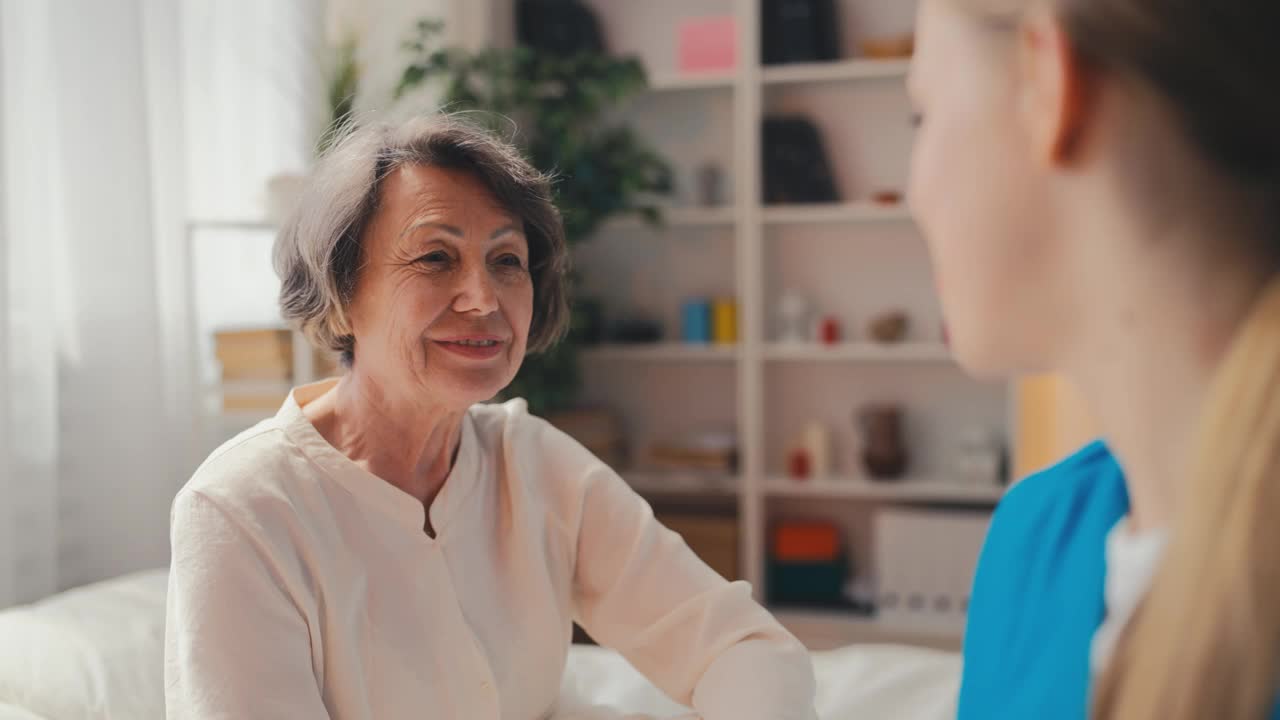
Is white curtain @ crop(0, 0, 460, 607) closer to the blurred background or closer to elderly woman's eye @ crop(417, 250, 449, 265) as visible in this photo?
the blurred background

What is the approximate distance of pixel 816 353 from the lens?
3.61 metres

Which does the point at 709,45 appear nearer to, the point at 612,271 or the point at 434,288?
the point at 612,271

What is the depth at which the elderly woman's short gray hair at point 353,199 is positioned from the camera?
121cm

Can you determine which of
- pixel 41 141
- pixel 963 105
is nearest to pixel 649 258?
pixel 41 141

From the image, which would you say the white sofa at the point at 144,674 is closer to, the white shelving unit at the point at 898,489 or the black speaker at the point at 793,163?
Answer: the white shelving unit at the point at 898,489

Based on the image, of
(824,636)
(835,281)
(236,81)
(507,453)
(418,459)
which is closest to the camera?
(418,459)

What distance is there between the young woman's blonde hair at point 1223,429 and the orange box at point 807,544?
331 cm

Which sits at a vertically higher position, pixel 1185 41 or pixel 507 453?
pixel 1185 41

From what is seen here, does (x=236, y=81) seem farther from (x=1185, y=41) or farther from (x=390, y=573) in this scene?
(x=1185, y=41)

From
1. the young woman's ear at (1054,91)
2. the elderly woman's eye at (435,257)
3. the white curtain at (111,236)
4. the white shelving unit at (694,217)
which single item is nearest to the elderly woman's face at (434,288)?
the elderly woman's eye at (435,257)

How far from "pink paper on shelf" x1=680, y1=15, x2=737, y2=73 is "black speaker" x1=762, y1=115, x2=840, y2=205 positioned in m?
0.26

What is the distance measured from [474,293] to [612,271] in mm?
2785

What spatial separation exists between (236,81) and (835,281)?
84.1 inches

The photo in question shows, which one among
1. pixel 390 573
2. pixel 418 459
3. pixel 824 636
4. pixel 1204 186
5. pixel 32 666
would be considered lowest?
pixel 824 636
